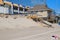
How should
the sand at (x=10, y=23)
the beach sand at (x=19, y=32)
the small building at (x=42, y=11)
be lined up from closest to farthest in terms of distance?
the beach sand at (x=19, y=32), the sand at (x=10, y=23), the small building at (x=42, y=11)

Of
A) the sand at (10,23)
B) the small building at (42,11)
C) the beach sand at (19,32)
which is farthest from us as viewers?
the small building at (42,11)

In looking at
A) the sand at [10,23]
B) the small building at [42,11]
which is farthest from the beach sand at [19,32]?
the small building at [42,11]

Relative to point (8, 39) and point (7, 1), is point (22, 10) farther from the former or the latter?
point (8, 39)

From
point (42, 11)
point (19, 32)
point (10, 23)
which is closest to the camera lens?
point (19, 32)

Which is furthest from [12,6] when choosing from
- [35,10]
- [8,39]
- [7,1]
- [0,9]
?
[8,39]

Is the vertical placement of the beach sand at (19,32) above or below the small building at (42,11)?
below

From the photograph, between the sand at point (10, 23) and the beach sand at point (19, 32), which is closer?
the beach sand at point (19, 32)

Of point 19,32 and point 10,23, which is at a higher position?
point 10,23

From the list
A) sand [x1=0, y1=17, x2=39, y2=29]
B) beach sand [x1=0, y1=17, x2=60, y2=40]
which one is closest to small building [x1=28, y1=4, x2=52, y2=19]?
sand [x1=0, y1=17, x2=39, y2=29]

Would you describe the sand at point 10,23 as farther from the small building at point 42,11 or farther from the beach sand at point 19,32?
the small building at point 42,11

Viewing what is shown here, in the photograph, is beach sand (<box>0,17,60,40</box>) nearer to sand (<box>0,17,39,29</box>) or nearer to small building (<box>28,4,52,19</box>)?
sand (<box>0,17,39,29</box>)

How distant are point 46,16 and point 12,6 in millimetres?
11301

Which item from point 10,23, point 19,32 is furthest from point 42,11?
point 19,32

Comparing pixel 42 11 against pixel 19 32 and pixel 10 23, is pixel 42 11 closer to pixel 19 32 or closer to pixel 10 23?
pixel 10 23
